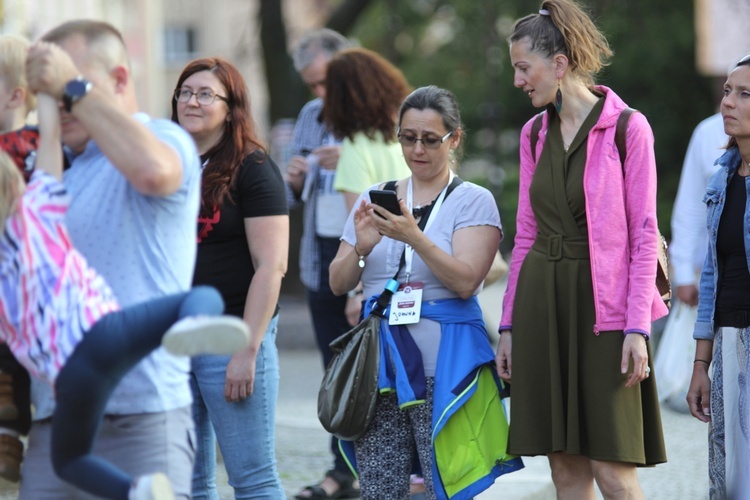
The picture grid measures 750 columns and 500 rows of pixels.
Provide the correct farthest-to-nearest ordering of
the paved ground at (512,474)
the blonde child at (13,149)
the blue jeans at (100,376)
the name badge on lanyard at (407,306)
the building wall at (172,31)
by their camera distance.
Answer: the building wall at (172,31)
the paved ground at (512,474)
the name badge on lanyard at (407,306)
the blonde child at (13,149)
the blue jeans at (100,376)

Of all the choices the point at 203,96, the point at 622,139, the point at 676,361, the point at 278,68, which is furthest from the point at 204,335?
the point at 278,68

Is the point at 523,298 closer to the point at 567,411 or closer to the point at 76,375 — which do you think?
the point at 567,411

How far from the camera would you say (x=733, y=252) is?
14.0 ft

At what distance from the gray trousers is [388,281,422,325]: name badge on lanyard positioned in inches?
55.4

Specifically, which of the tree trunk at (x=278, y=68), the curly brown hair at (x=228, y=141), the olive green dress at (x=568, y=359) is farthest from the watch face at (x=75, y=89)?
the tree trunk at (x=278, y=68)

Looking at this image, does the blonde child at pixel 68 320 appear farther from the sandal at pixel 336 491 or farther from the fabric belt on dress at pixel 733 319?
the sandal at pixel 336 491

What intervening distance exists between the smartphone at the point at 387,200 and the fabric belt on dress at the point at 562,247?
547 millimetres

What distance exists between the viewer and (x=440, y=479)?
4.34 metres

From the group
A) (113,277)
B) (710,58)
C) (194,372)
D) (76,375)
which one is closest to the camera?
(76,375)

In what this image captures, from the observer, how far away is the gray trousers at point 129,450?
3021mm

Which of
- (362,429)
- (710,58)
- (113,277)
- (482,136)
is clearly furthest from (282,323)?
(482,136)

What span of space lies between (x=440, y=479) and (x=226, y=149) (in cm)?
142

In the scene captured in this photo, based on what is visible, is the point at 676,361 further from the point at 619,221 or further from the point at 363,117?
the point at 619,221

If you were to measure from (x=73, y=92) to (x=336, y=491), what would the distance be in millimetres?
3414
